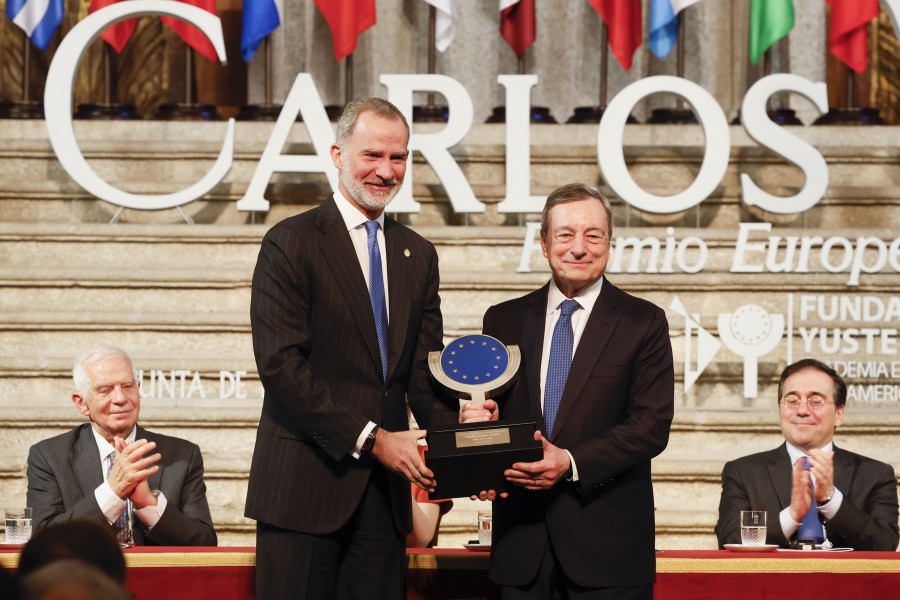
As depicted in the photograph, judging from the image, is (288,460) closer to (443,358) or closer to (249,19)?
(443,358)

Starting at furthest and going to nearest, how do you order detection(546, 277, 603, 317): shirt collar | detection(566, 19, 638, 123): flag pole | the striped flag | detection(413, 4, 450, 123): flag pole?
detection(566, 19, 638, 123): flag pole, detection(413, 4, 450, 123): flag pole, the striped flag, detection(546, 277, 603, 317): shirt collar

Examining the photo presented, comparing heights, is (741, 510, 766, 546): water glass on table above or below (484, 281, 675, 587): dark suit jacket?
below

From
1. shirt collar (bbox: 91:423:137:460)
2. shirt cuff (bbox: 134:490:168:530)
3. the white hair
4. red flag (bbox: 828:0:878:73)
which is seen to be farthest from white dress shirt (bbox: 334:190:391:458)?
red flag (bbox: 828:0:878:73)

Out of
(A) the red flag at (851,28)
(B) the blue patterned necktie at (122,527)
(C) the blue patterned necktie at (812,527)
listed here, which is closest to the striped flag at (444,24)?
(A) the red flag at (851,28)

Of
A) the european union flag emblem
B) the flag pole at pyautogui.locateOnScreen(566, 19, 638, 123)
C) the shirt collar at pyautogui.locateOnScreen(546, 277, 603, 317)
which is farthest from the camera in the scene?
the flag pole at pyautogui.locateOnScreen(566, 19, 638, 123)

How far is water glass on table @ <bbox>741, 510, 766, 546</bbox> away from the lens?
2.76m

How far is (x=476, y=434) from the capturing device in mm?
2146

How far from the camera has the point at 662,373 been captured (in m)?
2.31

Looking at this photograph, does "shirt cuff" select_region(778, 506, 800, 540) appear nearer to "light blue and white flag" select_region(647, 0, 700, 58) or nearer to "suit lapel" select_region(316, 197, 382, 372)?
"suit lapel" select_region(316, 197, 382, 372)

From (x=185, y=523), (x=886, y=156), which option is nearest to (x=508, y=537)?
(x=185, y=523)

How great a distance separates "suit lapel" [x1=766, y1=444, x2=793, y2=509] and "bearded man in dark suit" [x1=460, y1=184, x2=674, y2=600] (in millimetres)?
1179

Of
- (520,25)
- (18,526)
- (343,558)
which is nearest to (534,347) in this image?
(343,558)

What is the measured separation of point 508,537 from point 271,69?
18.2 feet

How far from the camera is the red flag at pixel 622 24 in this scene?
6.70 metres
